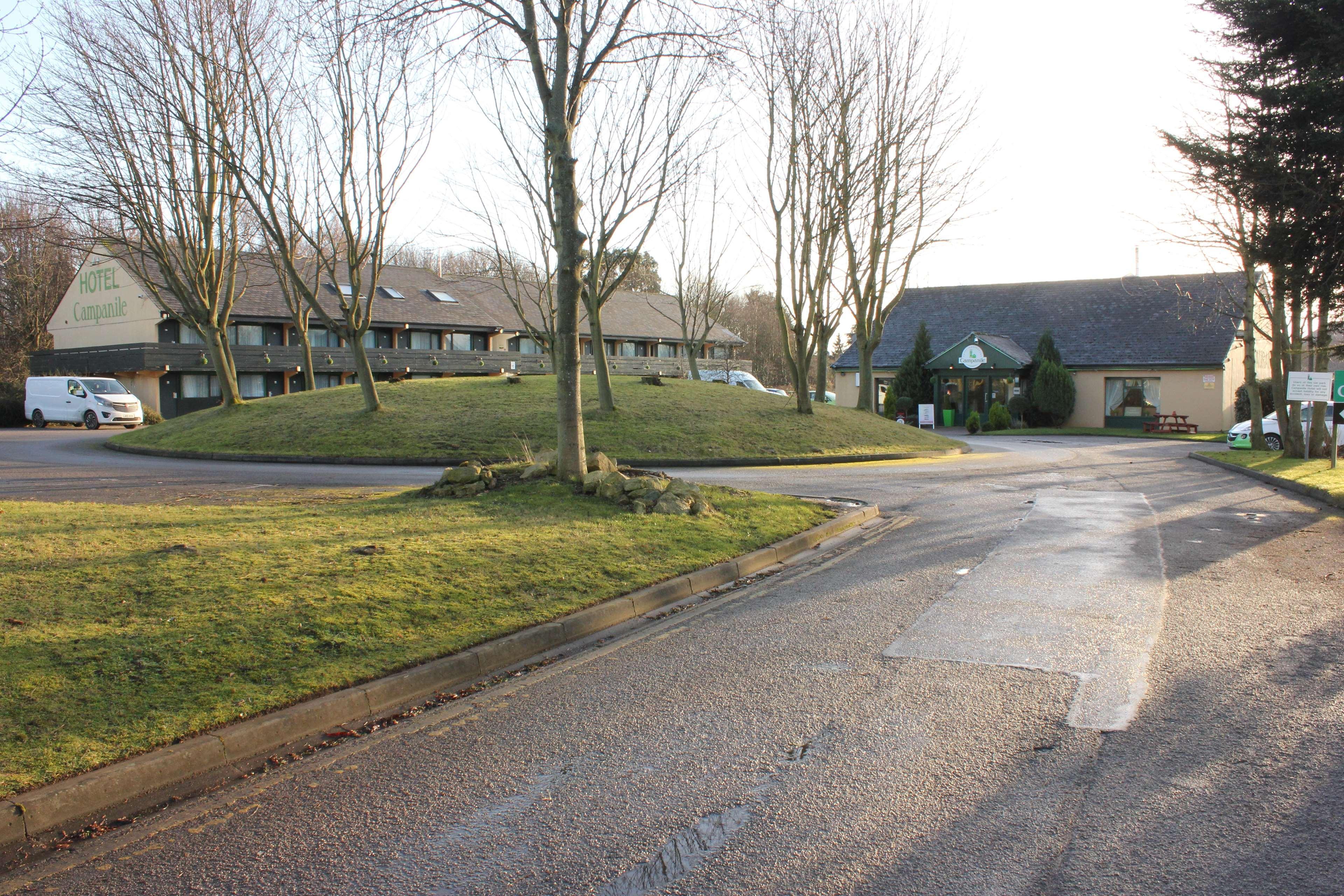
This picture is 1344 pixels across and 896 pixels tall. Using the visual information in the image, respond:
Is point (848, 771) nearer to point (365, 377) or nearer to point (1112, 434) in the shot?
point (365, 377)

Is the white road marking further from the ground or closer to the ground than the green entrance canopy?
closer to the ground

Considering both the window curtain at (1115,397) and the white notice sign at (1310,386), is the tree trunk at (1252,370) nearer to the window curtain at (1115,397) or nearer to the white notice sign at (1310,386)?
the white notice sign at (1310,386)

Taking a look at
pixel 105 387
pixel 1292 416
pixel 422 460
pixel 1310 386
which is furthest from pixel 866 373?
pixel 105 387

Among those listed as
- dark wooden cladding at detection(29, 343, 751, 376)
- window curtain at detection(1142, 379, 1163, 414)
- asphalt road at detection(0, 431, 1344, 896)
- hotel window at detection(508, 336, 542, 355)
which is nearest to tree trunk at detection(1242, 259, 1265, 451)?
window curtain at detection(1142, 379, 1163, 414)

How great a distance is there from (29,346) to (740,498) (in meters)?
57.4

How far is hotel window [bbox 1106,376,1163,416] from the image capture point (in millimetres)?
42531

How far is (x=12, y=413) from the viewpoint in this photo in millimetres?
38500

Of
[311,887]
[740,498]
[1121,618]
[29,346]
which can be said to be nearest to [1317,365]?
[740,498]

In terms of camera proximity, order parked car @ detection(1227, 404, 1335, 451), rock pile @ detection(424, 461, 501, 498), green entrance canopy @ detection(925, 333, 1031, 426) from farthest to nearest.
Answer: green entrance canopy @ detection(925, 333, 1031, 426) → parked car @ detection(1227, 404, 1335, 451) → rock pile @ detection(424, 461, 501, 498)

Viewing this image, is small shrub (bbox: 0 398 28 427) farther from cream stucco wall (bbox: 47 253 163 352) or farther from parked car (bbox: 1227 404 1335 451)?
parked car (bbox: 1227 404 1335 451)

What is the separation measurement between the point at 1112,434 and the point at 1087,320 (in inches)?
386

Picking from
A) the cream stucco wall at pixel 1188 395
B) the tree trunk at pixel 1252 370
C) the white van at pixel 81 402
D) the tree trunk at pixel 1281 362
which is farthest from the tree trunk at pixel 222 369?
the cream stucco wall at pixel 1188 395

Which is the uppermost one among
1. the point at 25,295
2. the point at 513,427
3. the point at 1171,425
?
the point at 25,295

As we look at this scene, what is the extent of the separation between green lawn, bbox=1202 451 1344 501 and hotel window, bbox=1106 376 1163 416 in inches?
676
